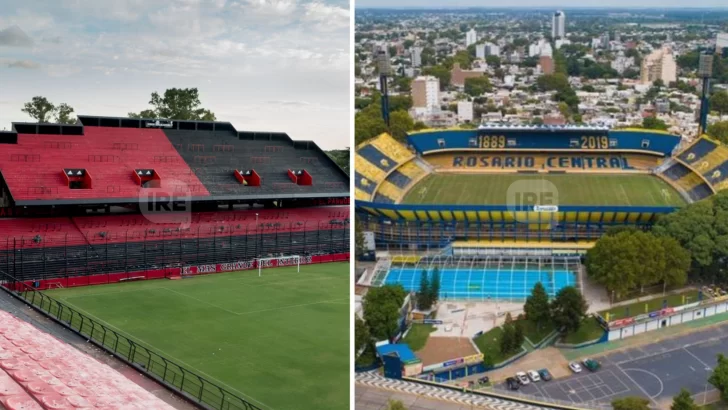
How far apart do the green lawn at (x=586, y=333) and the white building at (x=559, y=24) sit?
950cm

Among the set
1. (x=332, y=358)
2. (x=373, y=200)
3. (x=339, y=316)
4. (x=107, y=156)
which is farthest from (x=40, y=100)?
(x=332, y=358)

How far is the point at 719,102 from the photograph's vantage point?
1407 centimetres

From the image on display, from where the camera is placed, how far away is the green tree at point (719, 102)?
14.0m

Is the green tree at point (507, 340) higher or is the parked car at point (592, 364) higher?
the green tree at point (507, 340)

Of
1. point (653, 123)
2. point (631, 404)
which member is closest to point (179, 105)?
point (653, 123)

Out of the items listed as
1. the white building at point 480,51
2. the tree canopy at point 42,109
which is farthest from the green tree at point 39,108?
the white building at point 480,51

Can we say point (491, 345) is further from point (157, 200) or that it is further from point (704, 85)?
point (704, 85)

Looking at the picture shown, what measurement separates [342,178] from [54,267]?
5.76 meters

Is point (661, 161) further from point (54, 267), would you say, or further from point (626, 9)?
point (54, 267)

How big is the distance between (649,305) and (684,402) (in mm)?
2131

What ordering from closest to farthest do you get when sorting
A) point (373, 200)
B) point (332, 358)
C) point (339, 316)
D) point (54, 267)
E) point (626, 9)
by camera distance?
point (332, 358)
point (339, 316)
point (54, 267)
point (373, 200)
point (626, 9)

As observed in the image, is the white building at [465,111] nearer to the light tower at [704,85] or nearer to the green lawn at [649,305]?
the light tower at [704,85]

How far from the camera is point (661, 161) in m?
13.8

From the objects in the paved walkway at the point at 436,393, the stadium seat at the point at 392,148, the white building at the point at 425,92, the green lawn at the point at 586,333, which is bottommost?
the paved walkway at the point at 436,393
